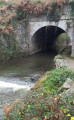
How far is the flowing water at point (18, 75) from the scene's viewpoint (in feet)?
23.7

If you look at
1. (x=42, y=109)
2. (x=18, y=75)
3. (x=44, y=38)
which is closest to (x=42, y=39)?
(x=44, y=38)

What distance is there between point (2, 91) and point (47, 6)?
28.2ft

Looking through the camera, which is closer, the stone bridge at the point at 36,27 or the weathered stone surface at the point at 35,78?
the weathered stone surface at the point at 35,78

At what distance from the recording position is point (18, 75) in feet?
32.9

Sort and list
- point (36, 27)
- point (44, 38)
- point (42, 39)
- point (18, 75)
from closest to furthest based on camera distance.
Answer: point (18, 75)
point (36, 27)
point (42, 39)
point (44, 38)

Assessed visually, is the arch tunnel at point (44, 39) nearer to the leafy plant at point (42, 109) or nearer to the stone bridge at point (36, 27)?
the stone bridge at point (36, 27)

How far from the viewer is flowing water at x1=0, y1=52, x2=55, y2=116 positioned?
7229 millimetres

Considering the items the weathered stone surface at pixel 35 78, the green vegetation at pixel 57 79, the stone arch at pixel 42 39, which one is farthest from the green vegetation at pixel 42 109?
the stone arch at pixel 42 39

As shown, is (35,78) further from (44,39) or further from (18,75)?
(44,39)

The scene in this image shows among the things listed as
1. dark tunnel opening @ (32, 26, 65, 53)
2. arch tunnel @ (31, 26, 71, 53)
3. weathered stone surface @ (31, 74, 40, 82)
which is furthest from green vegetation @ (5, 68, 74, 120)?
dark tunnel opening @ (32, 26, 65, 53)

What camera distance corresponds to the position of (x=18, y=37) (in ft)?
47.8

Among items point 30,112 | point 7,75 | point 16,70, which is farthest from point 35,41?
point 30,112

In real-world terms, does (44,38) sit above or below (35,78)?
above

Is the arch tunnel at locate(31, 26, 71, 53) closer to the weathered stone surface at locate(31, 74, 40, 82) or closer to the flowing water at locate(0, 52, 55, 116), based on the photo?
the flowing water at locate(0, 52, 55, 116)
